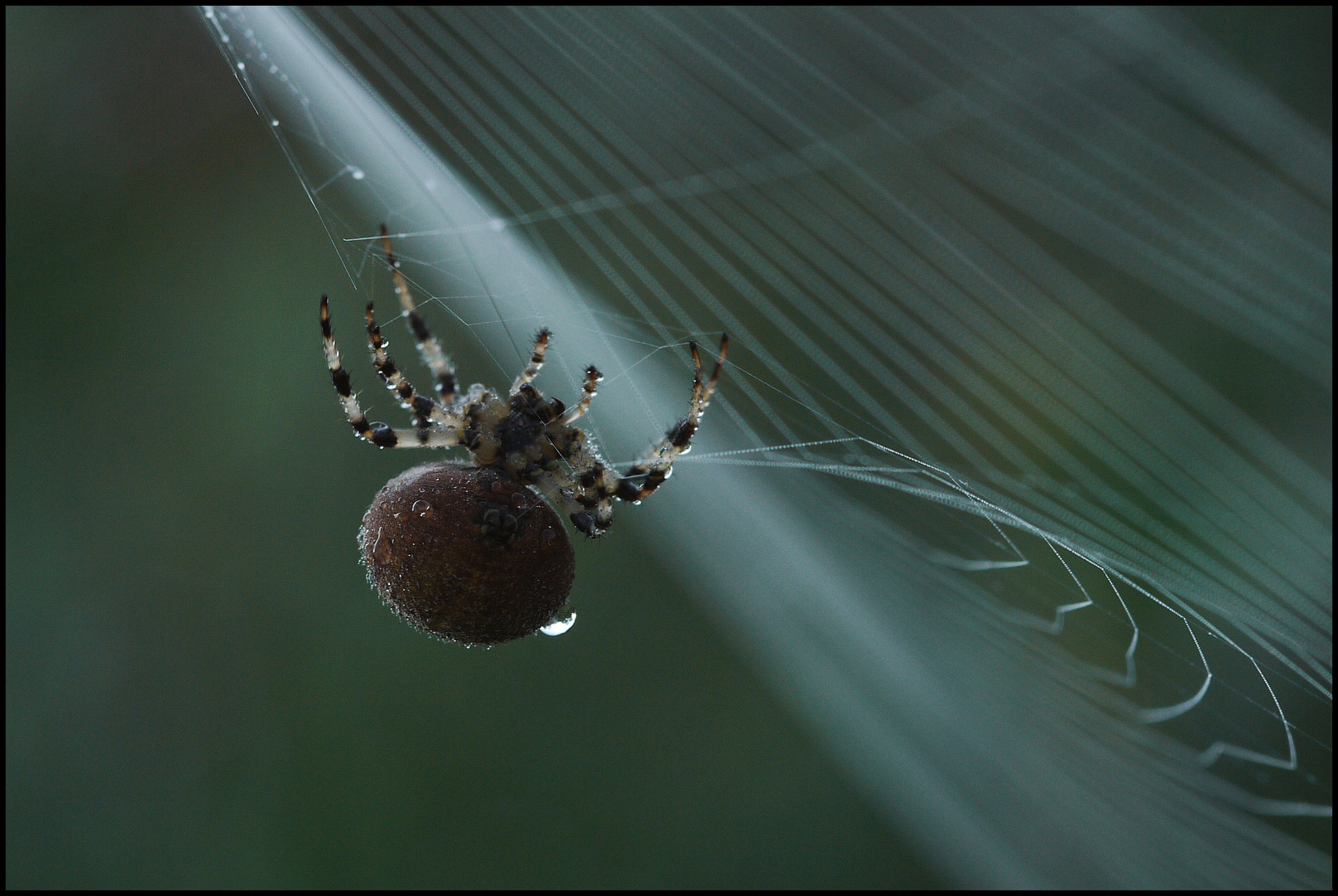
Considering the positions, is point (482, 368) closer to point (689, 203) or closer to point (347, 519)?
point (347, 519)

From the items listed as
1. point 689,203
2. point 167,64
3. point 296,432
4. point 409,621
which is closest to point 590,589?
point 296,432

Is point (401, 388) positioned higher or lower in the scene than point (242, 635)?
higher

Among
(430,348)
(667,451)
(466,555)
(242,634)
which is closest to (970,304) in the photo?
(667,451)

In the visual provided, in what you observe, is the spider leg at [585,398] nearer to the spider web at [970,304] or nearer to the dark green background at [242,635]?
the spider web at [970,304]

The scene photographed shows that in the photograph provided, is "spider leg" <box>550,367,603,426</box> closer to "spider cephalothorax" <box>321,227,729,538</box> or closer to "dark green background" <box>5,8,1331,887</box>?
"spider cephalothorax" <box>321,227,729,538</box>

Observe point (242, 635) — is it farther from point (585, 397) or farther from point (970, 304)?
point (970, 304)
